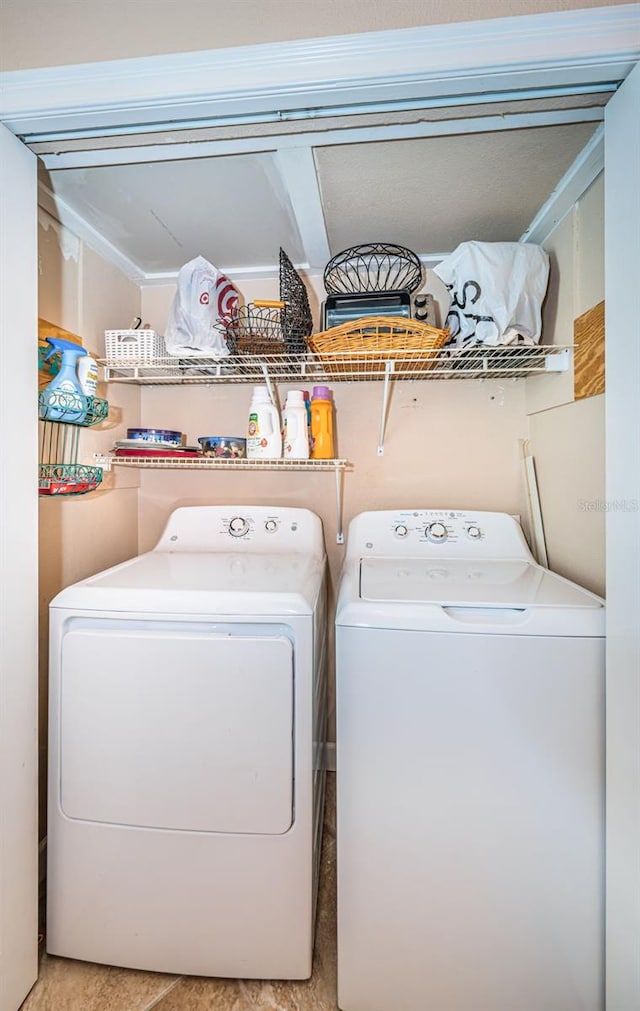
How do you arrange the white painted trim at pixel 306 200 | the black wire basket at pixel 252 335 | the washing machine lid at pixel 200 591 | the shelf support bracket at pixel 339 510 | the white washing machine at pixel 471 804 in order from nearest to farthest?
the white washing machine at pixel 471 804, the washing machine lid at pixel 200 591, the white painted trim at pixel 306 200, the black wire basket at pixel 252 335, the shelf support bracket at pixel 339 510

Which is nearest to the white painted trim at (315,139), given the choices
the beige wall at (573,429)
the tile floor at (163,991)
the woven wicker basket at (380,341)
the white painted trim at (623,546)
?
the white painted trim at (623,546)

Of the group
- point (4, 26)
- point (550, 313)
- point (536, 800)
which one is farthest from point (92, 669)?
point (550, 313)

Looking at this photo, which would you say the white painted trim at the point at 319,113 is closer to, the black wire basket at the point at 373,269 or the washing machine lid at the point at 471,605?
the black wire basket at the point at 373,269

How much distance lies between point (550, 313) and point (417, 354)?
0.51 metres

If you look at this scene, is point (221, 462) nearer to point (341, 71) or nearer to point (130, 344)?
point (130, 344)

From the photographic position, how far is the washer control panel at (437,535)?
5.41ft

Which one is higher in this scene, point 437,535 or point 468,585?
point 437,535

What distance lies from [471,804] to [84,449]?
65.8 inches

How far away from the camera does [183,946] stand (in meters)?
1.18

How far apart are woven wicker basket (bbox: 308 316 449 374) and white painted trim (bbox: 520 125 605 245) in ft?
1.70

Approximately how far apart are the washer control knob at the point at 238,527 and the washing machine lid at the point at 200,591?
13.1 inches

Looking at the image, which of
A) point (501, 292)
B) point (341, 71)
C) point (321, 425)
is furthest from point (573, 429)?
point (341, 71)

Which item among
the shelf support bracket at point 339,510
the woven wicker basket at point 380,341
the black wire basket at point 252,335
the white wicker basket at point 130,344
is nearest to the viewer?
the woven wicker basket at point 380,341

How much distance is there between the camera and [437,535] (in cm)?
167
